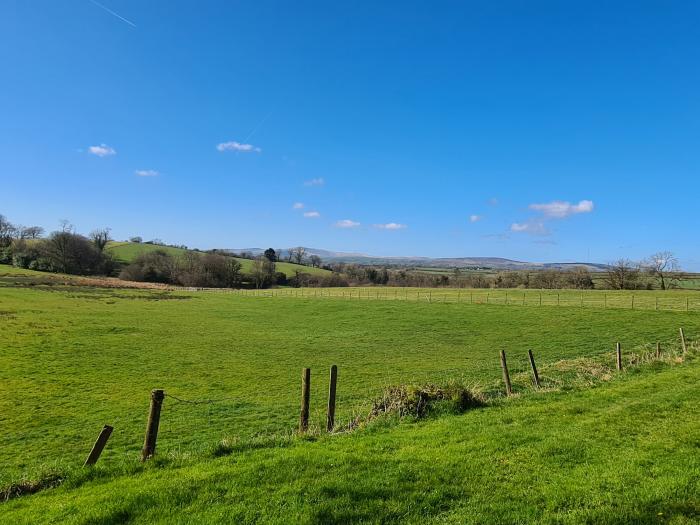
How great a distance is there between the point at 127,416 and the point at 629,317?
45.6m

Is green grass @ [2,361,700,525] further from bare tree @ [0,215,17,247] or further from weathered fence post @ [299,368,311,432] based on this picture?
bare tree @ [0,215,17,247]

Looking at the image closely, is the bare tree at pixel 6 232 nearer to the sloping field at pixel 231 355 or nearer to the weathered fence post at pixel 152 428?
the sloping field at pixel 231 355

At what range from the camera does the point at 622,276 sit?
89.5 meters

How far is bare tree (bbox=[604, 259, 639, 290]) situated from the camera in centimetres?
8836

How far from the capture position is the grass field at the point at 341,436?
5816 mm

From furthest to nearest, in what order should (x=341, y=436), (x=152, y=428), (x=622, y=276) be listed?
(x=622, y=276) → (x=341, y=436) → (x=152, y=428)

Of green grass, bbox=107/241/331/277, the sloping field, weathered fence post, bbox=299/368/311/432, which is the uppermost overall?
green grass, bbox=107/241/331/277

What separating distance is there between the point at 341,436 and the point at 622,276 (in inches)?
3841

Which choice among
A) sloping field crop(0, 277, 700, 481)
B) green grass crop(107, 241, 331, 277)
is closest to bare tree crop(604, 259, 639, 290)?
sloping field crop(0, 277, 700, 481)

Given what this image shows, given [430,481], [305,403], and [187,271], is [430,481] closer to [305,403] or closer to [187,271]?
[305,403]

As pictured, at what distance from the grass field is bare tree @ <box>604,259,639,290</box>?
2303 inches

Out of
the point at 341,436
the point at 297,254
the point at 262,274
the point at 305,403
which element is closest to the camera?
the point at 341,436

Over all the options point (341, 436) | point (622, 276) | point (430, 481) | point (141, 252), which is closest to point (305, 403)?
point (341, 436)

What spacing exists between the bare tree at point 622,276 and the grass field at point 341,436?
5850cm
